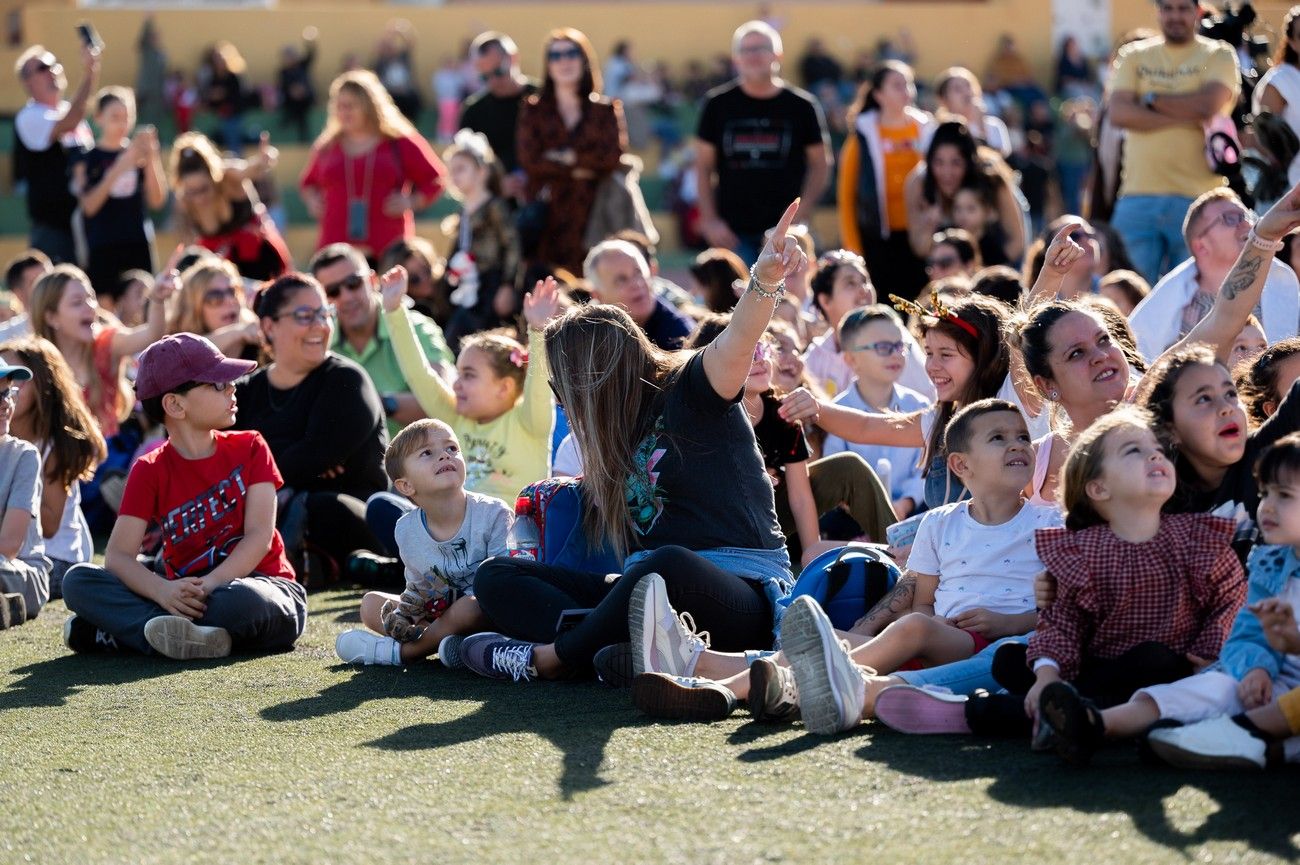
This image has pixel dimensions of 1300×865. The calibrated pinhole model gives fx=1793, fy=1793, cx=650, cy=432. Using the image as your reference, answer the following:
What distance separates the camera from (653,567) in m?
4.36

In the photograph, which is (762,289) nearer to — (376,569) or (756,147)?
(376,569)

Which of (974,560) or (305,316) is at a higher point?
(305,316)

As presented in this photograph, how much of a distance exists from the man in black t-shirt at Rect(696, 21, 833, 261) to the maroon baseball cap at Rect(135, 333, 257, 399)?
4491mm

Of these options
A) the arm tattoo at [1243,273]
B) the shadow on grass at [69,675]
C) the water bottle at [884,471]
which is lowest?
the shadow on grass at [69,675]

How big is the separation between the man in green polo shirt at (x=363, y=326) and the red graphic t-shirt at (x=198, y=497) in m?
2.20

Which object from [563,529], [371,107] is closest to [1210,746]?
[563,529]

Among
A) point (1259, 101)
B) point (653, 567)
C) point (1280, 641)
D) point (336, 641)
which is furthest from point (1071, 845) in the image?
point (1259, 101)

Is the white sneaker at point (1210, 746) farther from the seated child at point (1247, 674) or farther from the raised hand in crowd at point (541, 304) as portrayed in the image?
the raised hand in crowd at point (541, 304)

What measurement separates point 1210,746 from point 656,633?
1.34 m

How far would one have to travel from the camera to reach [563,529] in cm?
491

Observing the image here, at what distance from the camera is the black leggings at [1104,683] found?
368 cm

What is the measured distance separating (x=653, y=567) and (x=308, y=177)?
22.1 feet

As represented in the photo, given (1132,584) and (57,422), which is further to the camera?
(57,422)

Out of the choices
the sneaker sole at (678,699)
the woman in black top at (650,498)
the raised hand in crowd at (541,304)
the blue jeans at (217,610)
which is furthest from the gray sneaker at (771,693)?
the raised hand in crowd at (541,304)
